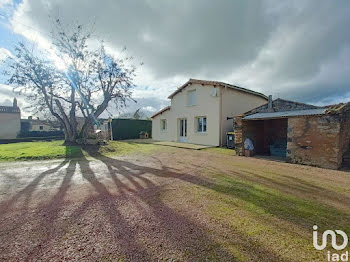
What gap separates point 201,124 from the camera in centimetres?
1399

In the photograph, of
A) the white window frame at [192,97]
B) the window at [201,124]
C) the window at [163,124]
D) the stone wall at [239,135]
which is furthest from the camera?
the window at [163,124]

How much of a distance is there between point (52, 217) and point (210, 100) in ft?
39.2

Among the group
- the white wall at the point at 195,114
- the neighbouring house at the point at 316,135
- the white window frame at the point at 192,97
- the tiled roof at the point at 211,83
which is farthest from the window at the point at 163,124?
the neighbouring house at the point at 316,135

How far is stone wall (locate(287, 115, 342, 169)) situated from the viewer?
6149mm

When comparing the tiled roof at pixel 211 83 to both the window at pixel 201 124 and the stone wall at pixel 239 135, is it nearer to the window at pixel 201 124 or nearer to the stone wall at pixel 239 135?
the window at pixel 201 124

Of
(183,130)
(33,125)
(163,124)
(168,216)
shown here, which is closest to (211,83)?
(183,130)

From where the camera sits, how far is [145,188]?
413cm

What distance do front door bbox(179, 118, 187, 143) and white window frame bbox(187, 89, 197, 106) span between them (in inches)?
65.3

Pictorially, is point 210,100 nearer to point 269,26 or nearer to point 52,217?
point 269,26

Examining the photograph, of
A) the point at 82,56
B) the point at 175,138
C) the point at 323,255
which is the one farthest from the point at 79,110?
the point at 323,255

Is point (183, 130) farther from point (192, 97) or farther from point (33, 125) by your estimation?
point (33, 125)

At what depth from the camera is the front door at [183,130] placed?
15367 mm

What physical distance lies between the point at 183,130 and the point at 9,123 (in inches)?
1292

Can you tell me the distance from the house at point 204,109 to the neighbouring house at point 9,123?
29.6 m
